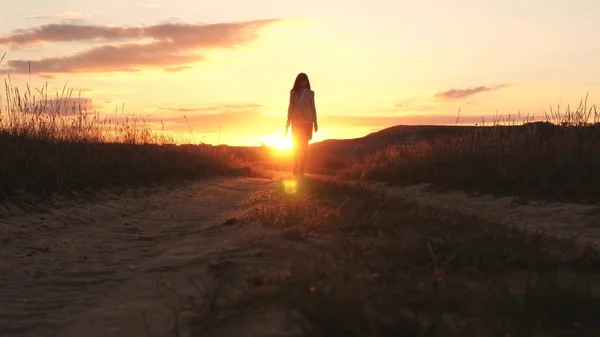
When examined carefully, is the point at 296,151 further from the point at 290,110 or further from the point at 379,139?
the point at 379,139

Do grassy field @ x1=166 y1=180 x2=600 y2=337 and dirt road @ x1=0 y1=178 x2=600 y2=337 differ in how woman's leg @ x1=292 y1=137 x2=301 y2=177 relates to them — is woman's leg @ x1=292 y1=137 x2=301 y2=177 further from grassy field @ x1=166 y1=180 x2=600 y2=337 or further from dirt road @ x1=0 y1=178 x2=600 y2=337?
grassy field @ x1=166 y1=180 x2=600 y2=337

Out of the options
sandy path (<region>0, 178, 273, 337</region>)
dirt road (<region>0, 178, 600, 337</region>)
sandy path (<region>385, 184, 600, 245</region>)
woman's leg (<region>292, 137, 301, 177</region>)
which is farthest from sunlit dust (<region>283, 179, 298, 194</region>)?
woman's leg (<region>292, 137, 301, 177</region>)

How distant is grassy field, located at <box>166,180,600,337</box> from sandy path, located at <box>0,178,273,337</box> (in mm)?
598

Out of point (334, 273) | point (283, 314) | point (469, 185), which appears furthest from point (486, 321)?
point (469, 185)

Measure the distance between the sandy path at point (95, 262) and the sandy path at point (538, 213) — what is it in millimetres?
3084

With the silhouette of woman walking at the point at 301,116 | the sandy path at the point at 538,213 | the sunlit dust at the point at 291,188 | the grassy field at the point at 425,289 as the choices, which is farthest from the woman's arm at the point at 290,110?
the grassy field at the point at 425,289

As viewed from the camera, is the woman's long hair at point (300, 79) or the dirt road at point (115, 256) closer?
the dirt road at point (115, 256)

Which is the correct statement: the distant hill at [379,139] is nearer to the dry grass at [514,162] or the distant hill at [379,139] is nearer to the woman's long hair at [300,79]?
the dry grass at [514,162]

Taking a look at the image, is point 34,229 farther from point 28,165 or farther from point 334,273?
point 334,273

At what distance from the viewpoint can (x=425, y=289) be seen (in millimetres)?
2549

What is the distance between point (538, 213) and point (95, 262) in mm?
6262

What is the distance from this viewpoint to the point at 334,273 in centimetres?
251

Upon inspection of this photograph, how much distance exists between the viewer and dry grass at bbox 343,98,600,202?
9305 mm

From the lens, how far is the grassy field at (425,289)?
2180 millimetres
